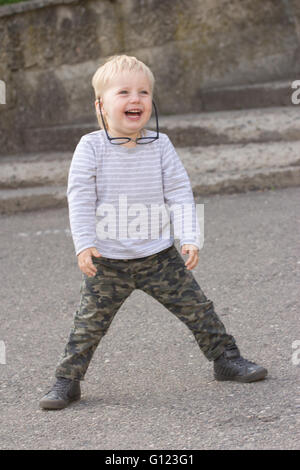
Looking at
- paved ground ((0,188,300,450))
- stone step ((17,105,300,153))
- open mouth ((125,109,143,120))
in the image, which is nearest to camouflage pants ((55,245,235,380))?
paved ground ((0,188,300,450))

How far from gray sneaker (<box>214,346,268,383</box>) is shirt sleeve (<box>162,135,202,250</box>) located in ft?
1.58

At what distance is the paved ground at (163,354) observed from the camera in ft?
9.60

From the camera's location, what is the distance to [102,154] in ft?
10.4

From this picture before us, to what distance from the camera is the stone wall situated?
756 cm

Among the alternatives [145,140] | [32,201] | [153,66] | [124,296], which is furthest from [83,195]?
[153,66]

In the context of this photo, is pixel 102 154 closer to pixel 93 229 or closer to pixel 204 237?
pixel 93 229

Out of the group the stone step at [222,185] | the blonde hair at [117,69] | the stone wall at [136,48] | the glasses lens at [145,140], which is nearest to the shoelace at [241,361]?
the glasses lens at [145,140]

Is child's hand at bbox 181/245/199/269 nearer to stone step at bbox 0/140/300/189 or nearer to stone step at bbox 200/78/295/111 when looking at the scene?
stone step at bbox 0/140/300/189

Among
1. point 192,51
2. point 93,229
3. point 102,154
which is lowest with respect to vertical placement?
point 93,229

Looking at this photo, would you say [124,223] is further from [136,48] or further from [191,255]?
[136,48]

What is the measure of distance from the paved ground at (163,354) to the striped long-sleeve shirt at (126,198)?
598mm

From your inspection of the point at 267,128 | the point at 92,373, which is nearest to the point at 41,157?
the point at 267,128

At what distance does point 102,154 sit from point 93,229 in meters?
0.29

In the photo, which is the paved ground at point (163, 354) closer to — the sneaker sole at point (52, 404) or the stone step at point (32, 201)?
the sneaker sole at point (52, 404)
